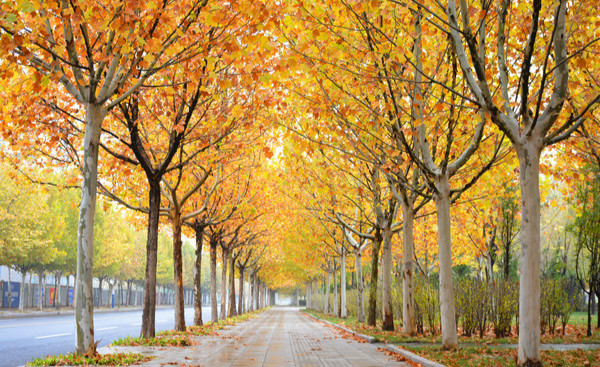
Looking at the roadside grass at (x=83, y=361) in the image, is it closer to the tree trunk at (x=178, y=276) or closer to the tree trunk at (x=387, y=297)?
the tree trunk at (x=178, y=276)

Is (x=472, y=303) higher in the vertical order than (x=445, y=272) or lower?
lower

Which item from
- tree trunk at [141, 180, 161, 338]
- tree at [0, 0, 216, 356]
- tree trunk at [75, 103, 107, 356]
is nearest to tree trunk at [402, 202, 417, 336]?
tree trunk at [141, 180, 161, 338]

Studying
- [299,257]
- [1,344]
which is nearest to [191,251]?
[299,257]

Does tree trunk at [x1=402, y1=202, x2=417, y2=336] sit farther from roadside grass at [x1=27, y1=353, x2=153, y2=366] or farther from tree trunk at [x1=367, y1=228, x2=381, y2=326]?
roadside grass at [x1=27, y1=353, x2=153, y2=366]

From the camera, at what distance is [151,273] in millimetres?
11656

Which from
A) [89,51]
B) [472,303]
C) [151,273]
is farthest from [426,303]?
[89,51]

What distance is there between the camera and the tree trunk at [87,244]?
757 cm

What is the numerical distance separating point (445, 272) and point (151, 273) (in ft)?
23.7

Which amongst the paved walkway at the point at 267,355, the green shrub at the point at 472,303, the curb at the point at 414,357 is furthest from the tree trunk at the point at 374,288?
the curb at the point at 414,357

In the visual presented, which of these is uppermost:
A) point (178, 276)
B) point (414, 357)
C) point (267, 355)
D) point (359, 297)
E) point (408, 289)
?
point (178, 276)

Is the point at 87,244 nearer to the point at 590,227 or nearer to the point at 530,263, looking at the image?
the point at 530,263

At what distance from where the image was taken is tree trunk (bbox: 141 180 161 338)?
11.5 metres

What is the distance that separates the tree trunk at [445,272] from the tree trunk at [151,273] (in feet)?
22.6

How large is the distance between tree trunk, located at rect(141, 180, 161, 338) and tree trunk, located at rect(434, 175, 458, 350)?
6.89m
